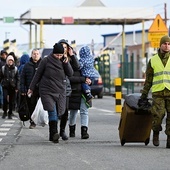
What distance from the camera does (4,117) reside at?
2255 centimetres

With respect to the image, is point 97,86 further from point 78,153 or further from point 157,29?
point 78,153

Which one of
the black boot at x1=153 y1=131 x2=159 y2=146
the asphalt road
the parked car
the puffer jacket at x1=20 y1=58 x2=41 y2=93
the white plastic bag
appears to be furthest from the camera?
the parked car

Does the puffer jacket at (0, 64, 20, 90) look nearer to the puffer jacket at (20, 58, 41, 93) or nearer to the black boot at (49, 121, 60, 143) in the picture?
the puffer jacket at (20, 58, 41, 93)

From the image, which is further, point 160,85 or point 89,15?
point 89,15

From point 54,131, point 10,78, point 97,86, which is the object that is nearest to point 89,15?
point 97,86

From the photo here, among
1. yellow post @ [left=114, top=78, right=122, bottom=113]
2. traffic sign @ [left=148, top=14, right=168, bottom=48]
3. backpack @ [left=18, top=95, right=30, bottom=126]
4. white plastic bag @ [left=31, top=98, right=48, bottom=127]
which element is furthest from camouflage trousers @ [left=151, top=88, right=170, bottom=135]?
traffic sign @ [left=148, top=14, right=168, bottom=48]

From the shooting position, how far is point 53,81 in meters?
14.1

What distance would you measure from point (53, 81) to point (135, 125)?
1.70 meters

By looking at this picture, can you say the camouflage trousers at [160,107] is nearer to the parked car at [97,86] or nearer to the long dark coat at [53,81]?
the long dark coat at [53,81]

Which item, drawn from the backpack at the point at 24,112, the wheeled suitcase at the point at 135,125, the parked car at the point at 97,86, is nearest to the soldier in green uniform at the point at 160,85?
the wheeled suitcase at the point at 135,125

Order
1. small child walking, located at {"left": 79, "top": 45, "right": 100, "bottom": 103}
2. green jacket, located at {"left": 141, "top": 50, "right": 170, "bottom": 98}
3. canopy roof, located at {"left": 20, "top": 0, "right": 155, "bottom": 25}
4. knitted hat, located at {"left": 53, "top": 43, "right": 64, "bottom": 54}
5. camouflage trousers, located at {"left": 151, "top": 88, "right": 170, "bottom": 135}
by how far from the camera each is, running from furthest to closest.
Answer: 1. canopy roof, located at {"left": 20, "top": 0, "right": 155, "bottom": 25}
2. small child walking, located at {"left": 79, "top": 45, "right": 100, "bottom": 103}
3. knitted hat, located at {"left": 53, "top": 43, "right": 64, "bottom": 54}
4. green jacket, located at {"left": 141, "top": 50, "right": 170, "bottom": 98}
5. camouflage trousers, located at {"left": 151, "top": 88, "right": 170, "bottom": 135}

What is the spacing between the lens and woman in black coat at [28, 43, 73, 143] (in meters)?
14.1

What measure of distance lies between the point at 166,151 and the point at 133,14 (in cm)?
6833

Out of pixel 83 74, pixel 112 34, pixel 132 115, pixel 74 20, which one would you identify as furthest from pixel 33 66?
pixel 112 34
